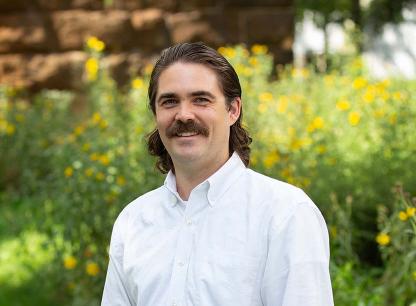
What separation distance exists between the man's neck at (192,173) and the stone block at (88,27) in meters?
5.37

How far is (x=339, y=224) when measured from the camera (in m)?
3.82

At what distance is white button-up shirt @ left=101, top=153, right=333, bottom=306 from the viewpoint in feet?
5.42

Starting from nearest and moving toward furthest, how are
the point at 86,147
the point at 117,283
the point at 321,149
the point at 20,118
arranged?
1. the point at 117,283
2. the point at 86,147
3. the point at 321,149
4. the point at 20,118

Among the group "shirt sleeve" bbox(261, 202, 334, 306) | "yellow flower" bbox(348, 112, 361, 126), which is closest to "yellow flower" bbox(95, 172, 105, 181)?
"yellow flower" bbox(348, 112, 361, 126)

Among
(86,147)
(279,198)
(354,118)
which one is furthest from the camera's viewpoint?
(354,118)

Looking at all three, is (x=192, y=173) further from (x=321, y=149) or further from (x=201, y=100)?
(x=321, y=149)

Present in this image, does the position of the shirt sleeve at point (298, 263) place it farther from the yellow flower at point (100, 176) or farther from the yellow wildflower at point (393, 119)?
the yellow wildflower at point (393, 119)

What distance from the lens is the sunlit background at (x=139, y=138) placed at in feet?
Result: 12.5

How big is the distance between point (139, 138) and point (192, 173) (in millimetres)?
2498

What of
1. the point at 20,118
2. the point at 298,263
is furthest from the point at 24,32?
the point at 298,263

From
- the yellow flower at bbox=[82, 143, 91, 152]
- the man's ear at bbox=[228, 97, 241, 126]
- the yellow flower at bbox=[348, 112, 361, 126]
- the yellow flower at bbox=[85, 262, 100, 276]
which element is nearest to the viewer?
the man's ear at bbox=[228, 97, 241, 126]

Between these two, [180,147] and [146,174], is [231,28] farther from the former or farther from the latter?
[180,147]

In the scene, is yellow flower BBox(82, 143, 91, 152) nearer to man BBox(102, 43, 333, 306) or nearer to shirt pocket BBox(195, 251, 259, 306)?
man BBox(102, 43, 333, 306)

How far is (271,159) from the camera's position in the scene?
152 inches
